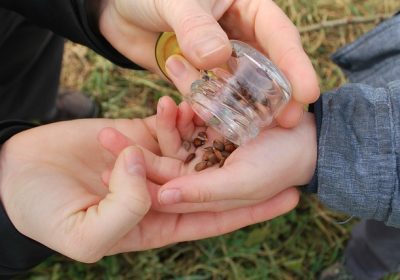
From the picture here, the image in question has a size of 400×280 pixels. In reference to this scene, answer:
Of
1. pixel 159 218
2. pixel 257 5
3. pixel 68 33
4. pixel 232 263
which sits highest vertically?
pixel 257 5

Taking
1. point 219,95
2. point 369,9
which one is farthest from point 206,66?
point 369,9

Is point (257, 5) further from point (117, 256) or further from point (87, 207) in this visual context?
point (117, 256)

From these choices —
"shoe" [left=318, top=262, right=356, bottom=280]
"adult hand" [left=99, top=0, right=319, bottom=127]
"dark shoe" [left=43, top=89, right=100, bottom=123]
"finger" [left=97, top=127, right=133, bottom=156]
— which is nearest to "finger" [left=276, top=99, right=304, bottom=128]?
"adult hand" [left=99, top=0, right=319, bottom=127]

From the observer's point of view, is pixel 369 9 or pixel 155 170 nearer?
pixel 155 170

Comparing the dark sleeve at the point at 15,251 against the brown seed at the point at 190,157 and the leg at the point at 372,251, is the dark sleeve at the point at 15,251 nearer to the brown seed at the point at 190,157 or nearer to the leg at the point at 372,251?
the brown seed at the point at 190,157

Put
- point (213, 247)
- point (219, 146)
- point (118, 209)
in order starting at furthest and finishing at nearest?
point (213, 247) < point (219, 146) < point (118, 209)

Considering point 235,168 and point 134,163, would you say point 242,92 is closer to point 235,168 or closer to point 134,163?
point 235,168

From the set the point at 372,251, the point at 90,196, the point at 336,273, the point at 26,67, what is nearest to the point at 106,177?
the point at 90,196
